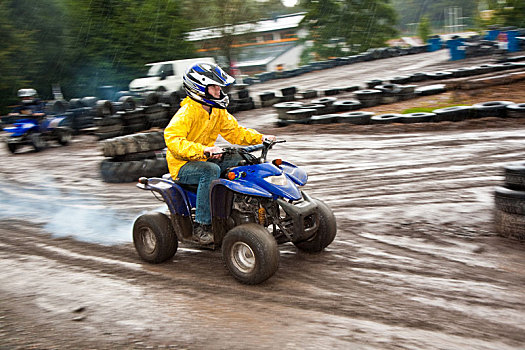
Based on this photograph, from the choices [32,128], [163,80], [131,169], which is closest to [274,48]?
[163,80]

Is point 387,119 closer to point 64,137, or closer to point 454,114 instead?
point 454,114

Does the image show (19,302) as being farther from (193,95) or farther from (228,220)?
(193,95)

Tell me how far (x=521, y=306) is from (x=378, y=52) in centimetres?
2926

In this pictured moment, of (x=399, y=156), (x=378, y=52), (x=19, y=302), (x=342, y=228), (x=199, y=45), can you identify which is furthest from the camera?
(x=199, y=45)

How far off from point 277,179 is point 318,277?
0.93 m

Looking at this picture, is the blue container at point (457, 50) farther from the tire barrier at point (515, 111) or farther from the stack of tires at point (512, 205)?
the stack of tires at point (512, 205)

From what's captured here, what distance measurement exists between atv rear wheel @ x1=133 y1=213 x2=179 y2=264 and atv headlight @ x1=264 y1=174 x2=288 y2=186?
127cm

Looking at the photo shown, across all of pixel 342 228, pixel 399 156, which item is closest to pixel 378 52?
pixel 399 156

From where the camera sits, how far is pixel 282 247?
5.23 metres

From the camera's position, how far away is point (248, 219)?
4625 millimetres

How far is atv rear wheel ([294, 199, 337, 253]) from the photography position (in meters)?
4.77

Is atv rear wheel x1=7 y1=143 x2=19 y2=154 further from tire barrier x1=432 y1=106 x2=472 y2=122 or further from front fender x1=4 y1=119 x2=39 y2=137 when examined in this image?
tire barrier x1=432 y1=106 x2=472 y2=122

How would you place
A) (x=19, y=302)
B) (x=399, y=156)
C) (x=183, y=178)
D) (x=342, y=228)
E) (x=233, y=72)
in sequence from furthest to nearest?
(x=233, y=72) < (x=399, y=156) < (x=342, y=228) < (x=183, y=178) < (x=19, y=302)

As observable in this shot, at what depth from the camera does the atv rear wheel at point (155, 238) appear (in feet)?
16.3
